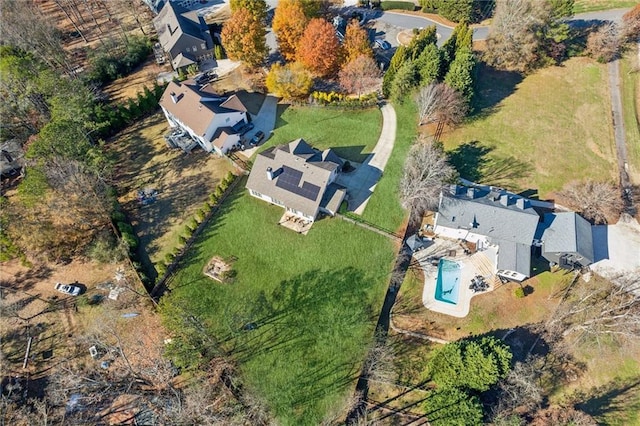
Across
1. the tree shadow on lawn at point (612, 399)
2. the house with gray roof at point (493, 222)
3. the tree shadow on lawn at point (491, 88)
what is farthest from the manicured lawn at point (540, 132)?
the tree shadow on lawn at point (612, 399)

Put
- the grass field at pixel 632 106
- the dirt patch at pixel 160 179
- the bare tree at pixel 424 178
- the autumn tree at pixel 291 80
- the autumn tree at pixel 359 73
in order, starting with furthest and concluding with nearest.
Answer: the autumn tree at pixel 359 73, the autumn tree at pixel 291 80, the grass field at pixel 632 106, the dirt patch at pixel 160 179, the bare tree at pixel 424 178

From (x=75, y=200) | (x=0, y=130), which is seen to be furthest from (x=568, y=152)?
(x=0, y=130)

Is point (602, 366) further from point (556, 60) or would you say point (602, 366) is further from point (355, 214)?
point (556, 60)

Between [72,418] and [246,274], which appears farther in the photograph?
[246,274]


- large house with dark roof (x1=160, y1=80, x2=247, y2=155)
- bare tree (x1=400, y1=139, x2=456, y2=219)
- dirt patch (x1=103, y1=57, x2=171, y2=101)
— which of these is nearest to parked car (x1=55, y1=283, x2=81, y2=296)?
large house with dark roof (x1=160, y1=80, x2=247, y2=155)

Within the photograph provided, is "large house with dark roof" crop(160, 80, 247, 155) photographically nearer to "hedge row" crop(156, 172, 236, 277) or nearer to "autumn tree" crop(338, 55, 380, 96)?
"hedge row" crop(156, 172, 236, 277)

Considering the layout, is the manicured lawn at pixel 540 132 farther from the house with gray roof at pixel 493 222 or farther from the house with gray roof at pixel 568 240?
the house with gray roof at pixel 493 222
